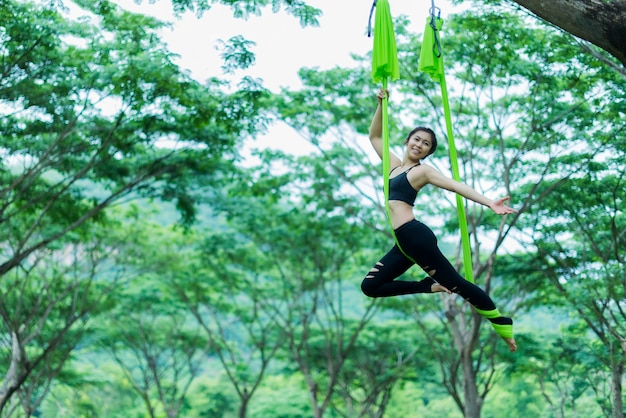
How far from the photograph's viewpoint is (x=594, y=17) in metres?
3.54

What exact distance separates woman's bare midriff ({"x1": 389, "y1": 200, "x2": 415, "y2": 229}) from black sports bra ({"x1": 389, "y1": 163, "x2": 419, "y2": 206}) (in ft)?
0.08

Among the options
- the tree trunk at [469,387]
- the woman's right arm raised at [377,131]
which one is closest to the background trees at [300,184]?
the tree trunk at [469,387]

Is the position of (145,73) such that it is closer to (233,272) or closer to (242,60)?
(242,60)

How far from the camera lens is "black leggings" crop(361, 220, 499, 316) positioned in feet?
12.6

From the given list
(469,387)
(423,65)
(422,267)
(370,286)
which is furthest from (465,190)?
(469,387)

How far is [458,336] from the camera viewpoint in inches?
452

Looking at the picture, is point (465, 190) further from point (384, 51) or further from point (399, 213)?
point (384, 51)

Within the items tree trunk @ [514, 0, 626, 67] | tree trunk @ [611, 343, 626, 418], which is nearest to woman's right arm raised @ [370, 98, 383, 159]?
tree trunk @ [514, 0, 626, 67]

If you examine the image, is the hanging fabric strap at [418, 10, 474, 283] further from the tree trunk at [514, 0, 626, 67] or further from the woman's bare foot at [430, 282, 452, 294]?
the tree trunk at [514, 0, 626, 67]

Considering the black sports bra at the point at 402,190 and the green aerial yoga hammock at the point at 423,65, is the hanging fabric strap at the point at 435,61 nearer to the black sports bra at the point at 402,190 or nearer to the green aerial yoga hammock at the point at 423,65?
the green aerial yoga hammock at the point at 423,65

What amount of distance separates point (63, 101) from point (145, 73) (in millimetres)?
1602

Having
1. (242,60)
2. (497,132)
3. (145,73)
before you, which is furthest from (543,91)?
(145,73)

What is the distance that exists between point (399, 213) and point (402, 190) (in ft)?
0.45

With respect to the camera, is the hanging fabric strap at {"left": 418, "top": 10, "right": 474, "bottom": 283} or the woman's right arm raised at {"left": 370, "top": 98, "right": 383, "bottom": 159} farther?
the woman's right arm raised at {"left": 370, "top": 98, "right": 383, "bottom": 159}
